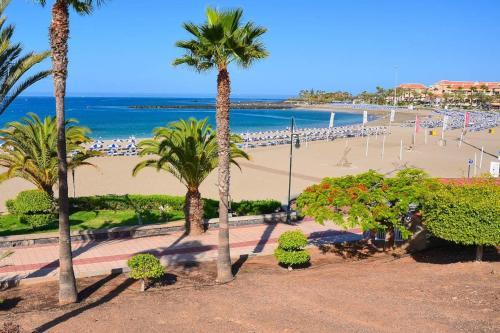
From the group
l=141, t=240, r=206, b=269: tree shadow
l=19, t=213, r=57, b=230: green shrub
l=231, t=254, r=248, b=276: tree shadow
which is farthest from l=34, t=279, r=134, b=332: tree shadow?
l=19, t=213, r=57, b=230: green shrub

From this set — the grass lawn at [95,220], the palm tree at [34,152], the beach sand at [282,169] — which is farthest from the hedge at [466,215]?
the palm tree at [34,152]

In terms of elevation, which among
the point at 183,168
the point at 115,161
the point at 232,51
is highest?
the point at 232,51

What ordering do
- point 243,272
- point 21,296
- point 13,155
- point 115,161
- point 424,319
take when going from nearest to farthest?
1. point 424,319
2. point 21,296
3. point 243,272
4. point 13,155
5. point 115,161

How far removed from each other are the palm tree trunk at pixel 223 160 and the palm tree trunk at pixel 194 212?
144 inches

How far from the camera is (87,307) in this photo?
965 centimetres

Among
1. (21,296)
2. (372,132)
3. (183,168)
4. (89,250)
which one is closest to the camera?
(21,296)

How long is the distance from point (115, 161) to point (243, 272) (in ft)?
76.6

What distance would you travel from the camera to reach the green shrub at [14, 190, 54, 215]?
51.0 feet

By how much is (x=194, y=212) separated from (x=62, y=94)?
6.66 metres

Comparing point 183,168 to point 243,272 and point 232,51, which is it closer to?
point 243,272

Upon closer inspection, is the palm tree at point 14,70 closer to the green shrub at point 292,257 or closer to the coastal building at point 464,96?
the green shrub at point 292,257

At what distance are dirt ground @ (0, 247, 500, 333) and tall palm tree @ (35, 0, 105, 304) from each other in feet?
1.51

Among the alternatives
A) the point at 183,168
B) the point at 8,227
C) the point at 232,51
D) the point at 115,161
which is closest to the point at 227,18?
the point at 232,51

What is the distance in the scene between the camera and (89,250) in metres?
13.7
